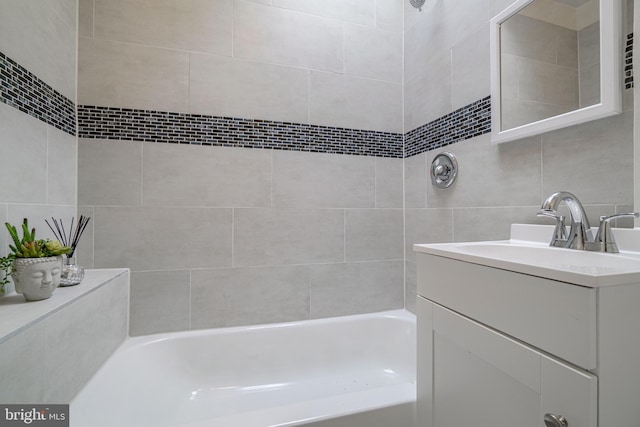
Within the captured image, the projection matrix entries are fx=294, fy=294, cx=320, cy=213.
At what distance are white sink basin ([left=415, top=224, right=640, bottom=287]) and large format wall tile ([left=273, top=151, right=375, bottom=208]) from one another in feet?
2.83

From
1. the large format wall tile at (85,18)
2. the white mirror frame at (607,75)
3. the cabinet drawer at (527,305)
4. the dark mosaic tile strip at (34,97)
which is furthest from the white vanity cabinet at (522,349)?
the large format wall tile at (85,18)

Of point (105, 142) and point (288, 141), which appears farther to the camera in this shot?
point (288, 141)

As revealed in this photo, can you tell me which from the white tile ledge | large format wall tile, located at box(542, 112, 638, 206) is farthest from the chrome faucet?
the white tile ledge

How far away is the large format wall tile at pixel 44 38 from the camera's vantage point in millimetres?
1075

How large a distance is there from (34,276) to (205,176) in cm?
86

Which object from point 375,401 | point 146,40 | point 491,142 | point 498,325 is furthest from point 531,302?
point 146,40

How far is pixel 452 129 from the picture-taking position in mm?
1609

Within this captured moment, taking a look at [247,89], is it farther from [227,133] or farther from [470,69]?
[470,69]

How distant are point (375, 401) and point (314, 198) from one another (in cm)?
112

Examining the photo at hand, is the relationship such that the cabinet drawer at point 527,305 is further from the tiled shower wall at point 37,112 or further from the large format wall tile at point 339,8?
the large format wall tile at point 339,8

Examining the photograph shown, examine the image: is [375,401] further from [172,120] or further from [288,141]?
[172,120]

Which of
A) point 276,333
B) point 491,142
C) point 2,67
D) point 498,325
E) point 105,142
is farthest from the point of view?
point 276,333

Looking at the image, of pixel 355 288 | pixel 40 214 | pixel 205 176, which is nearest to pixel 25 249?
pixel 40 214

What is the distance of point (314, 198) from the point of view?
6.00 ft
